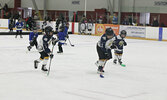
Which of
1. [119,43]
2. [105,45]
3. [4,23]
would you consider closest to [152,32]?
[119,43]

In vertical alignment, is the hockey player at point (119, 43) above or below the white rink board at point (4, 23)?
below

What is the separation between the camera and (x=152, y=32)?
2058 centimetres

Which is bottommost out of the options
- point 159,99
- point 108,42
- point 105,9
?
point 159,99

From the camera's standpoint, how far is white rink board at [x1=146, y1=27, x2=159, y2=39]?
66.9ft

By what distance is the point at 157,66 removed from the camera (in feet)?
31.9

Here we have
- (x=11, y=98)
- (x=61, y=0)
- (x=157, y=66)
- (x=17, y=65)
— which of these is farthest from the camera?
(x=61, y=0)

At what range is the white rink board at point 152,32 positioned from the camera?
20.4m

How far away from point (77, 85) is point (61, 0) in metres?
28.7

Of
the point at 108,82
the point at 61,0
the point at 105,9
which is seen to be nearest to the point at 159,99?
the point at 108,82

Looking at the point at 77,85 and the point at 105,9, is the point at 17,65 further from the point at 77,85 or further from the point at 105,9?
the point at 105,9

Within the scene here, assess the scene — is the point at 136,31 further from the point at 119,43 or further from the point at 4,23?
the point at 4,23

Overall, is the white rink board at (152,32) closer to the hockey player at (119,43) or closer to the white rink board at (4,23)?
the hockey player at (119,43)

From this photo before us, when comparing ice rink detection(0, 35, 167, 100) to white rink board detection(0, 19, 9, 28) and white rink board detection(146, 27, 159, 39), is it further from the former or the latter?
white rink board detection(0, 19, 9, 28)

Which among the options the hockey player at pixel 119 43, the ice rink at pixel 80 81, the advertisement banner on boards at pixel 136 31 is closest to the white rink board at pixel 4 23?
the advertisement banner on boards at pixel 136 31
